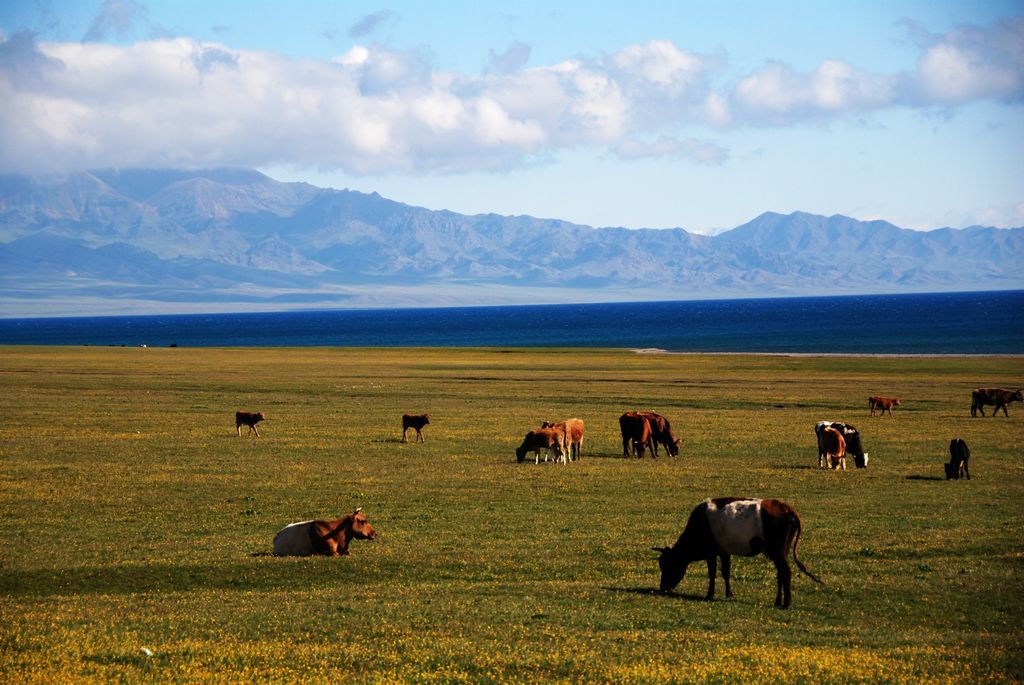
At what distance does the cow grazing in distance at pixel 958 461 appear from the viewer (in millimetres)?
32750

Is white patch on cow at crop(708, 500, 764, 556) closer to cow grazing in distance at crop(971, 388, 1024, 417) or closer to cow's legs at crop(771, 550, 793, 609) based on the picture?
cow's legs at crop(771, 550, 793, 609)

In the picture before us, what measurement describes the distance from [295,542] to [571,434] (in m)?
17.6

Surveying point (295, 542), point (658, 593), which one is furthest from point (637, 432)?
point (658, 593)

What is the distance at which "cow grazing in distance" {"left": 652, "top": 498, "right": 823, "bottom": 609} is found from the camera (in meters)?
17.8

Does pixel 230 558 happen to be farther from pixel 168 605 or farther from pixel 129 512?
pixel 129 512

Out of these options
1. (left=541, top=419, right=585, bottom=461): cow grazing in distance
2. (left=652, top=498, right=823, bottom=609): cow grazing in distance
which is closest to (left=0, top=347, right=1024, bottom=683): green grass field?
(left=652, top=498, right=823, bottom=609): cow grazing in distance

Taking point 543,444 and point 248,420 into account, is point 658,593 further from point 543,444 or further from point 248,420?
point 248,420

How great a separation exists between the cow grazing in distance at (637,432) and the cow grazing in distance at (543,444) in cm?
300

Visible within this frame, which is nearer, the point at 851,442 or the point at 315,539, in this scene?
the point at 315,539

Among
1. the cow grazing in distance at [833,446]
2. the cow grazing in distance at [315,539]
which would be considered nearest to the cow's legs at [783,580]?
the cow grazing in distance at [315,539]

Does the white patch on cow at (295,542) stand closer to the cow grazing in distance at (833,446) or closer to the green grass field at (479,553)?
the green grass field at (479,553)

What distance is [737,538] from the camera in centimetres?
1823

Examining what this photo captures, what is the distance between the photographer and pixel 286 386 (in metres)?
69.3

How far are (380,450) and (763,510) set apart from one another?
23.5 metres
